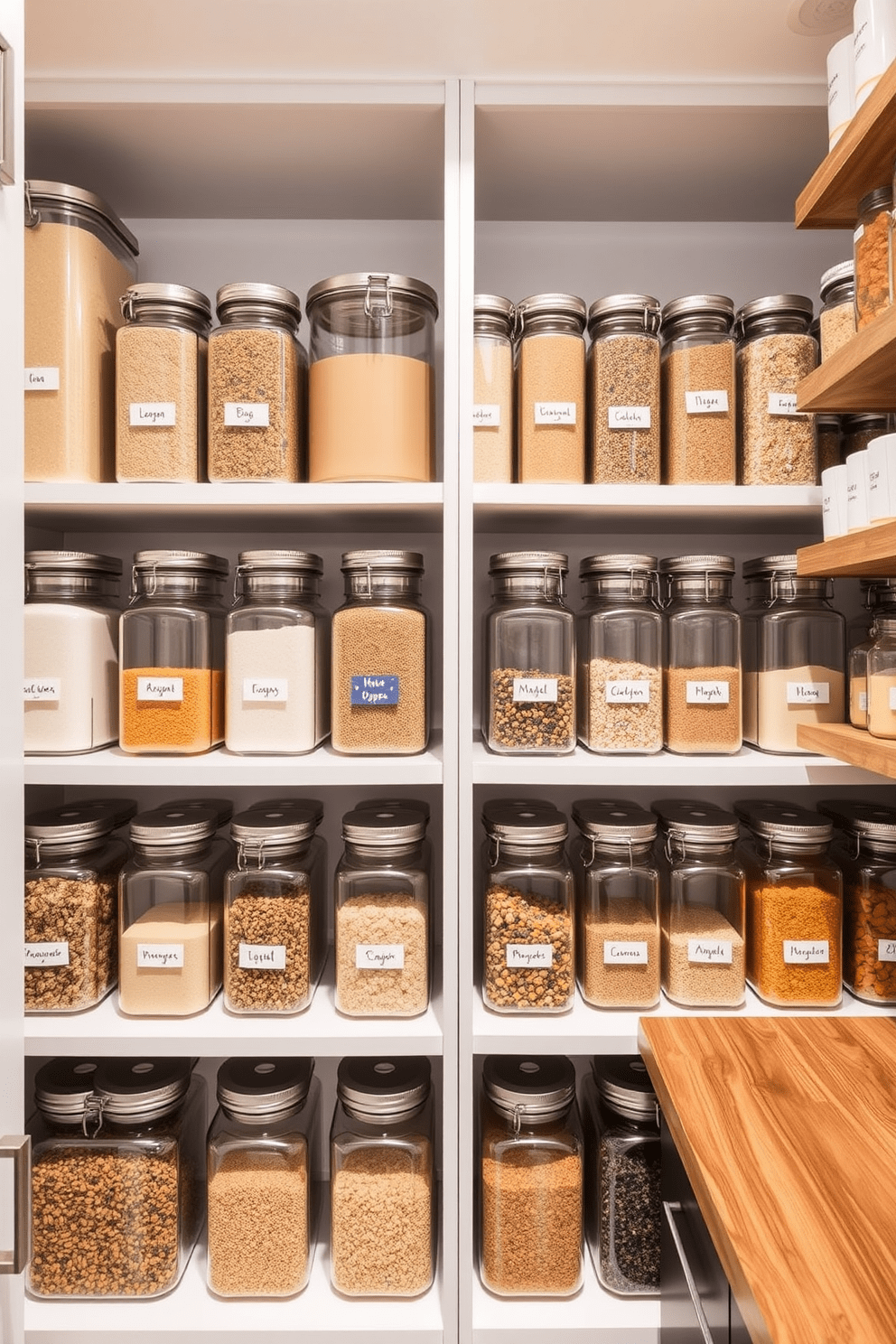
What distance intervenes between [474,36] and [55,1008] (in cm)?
141

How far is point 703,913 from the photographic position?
1200mm

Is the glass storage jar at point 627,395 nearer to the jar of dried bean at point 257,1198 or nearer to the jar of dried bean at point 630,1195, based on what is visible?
the jar of dried bean at point 630,1195

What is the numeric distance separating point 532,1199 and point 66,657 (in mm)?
989

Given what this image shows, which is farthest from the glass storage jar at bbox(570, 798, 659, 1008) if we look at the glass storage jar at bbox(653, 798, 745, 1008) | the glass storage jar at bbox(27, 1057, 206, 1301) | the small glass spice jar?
the small glass spice jar

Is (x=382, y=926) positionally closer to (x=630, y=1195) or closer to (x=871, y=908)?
(x=630, y=1195)

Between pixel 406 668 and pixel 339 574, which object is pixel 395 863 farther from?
pixel 339 574

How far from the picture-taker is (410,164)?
4.11 ft

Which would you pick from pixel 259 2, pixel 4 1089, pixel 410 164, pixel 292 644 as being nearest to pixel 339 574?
pixel 292 644

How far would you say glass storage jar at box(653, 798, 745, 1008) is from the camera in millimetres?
1150

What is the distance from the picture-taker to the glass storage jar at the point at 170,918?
1.14 metres

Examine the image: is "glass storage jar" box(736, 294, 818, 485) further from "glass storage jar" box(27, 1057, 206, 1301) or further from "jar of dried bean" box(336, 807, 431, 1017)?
"glass storage jar" box(27, 1057, 206, 1301)

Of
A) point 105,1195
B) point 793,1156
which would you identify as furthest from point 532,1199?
point 105,1195

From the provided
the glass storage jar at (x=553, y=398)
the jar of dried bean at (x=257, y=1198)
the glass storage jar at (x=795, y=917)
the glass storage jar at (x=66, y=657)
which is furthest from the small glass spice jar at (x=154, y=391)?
the glass storage jar at (x=795, y=917)

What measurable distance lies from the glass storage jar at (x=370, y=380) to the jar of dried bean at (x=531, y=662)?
Answer: 8.3 inches
